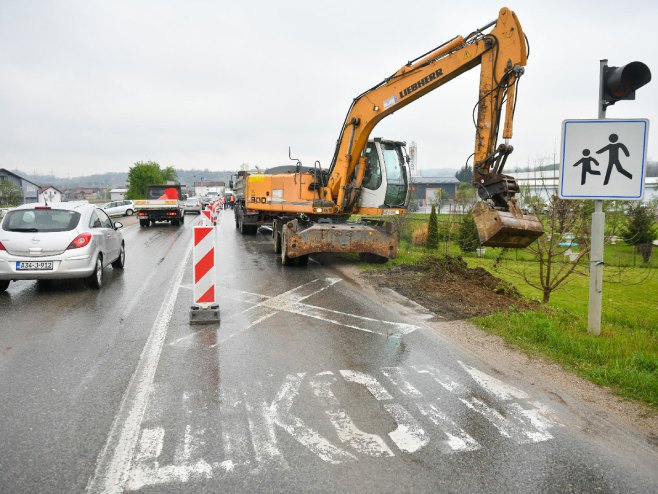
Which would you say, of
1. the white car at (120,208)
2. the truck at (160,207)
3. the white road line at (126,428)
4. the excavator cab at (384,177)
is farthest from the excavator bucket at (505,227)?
the white car at (120,208)

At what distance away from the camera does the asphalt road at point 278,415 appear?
137 inches

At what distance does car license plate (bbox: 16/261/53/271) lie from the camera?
9.36 meters

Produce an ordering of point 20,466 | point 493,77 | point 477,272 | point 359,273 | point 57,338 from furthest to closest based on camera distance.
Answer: point 359,273 → point 477,272 → point 493,77 → point 57,338 → point 20,466

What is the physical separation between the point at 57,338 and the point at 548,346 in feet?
20.2

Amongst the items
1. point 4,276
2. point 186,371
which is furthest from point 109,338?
point 4,276

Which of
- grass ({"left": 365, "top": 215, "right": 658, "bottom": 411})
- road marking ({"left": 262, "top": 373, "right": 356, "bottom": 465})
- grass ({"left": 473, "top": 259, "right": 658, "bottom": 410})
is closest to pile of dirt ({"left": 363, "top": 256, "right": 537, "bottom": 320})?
grass ({"left": 365, "top": 215, "right": 658, "bottom": 411})

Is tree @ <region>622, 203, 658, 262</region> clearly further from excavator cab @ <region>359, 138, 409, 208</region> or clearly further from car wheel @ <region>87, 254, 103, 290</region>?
car wheel @ <region>87, 254, 103, 290</region>

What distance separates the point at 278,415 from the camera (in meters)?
4.41

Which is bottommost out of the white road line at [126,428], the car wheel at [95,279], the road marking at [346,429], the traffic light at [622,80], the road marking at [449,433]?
the road marking at [449,433]

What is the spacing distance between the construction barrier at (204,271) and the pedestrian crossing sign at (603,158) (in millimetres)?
4930

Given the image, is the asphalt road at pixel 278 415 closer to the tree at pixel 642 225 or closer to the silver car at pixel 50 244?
the silver car at pixel 50 244

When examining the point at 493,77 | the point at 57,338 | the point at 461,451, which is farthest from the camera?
the point at 493,77

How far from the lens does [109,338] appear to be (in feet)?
22.3

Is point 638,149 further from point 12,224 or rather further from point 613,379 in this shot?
point 12,224
